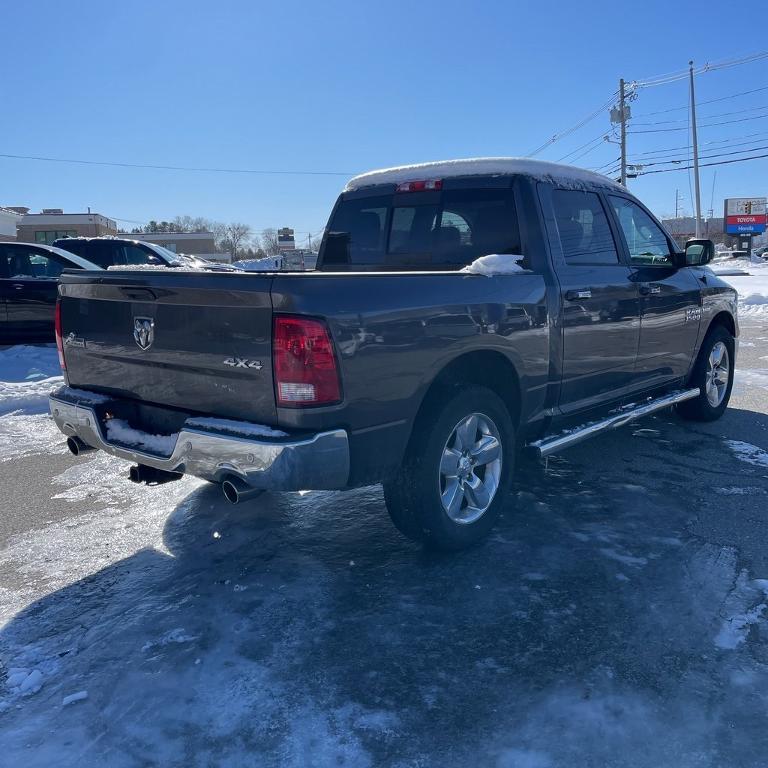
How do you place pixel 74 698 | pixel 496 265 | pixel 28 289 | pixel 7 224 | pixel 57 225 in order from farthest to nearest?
pixel 57 225 < pixel 7 224 < pixel 28 289 < pixel 496 265 < pixel 74 698

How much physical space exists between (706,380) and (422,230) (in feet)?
10.2

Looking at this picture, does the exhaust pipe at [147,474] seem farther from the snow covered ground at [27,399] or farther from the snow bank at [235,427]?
the snow covered ground at [27,399]

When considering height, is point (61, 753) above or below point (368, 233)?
below

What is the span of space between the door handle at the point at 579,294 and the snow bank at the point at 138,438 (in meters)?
2.39

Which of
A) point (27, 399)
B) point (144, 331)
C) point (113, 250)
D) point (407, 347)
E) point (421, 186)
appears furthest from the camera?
Result: point (113, 250)

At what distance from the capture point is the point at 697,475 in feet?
16.2

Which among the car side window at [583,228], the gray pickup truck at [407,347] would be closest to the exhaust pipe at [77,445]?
the gray pickup truck at [407,347]

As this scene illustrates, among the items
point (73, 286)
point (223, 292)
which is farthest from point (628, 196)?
point (73, 286)

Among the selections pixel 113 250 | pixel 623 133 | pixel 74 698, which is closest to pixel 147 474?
pixel 74 698

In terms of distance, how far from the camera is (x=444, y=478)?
365 cm

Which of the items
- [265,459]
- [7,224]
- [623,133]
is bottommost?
[265,459]

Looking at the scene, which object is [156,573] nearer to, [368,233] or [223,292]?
[223,292]

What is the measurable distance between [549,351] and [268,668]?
236 centimetres

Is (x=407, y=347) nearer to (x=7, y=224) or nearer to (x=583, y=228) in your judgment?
(x=583, y=228)
